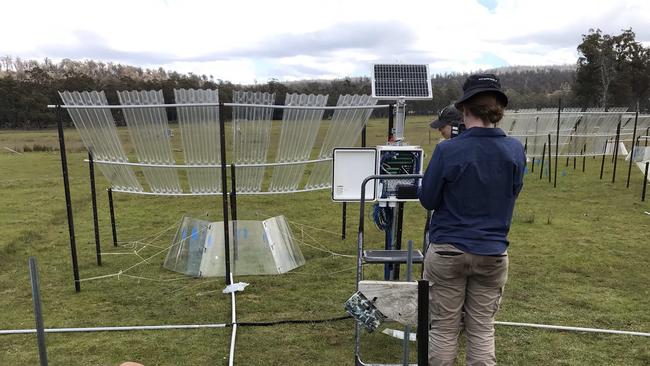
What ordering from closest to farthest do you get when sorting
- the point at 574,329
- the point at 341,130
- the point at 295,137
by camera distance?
the point at 574,329, the point at 295,137, the point at 341,130

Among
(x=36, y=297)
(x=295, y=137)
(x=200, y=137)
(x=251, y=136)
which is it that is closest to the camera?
(x=36, y=297)

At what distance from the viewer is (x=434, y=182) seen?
2480 millimetres

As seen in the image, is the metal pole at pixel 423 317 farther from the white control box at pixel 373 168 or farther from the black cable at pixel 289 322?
the black cable at pixel 289 322

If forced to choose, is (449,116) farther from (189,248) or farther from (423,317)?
(189,248)

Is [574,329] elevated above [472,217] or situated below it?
below

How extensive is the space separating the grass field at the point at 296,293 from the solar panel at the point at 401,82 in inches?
93.5

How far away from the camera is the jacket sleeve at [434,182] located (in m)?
2.44

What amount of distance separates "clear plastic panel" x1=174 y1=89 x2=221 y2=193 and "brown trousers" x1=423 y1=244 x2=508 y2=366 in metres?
3.32

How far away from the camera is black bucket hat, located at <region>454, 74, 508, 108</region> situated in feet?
7.87

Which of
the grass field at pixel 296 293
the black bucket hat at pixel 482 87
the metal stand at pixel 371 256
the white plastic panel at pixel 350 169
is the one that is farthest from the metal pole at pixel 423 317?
the white plastic panel at pixel 350 169

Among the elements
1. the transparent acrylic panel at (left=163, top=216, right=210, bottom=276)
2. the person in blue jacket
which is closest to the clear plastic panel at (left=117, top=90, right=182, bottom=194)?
the transparent acrylic panel at (left=163, top=216, right=210, bottom=276)

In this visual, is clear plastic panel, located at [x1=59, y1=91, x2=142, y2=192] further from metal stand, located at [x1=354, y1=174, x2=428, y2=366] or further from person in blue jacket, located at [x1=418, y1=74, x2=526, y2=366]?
person in blue jacket, located at [x1=418, y1=74, x2=526, y2=366]

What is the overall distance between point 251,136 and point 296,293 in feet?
6.46

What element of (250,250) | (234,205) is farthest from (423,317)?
(250,250)
